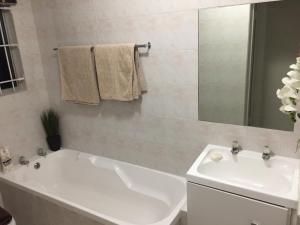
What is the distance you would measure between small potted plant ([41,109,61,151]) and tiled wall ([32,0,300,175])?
13 cm

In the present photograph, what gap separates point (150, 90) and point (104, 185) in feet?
3.57

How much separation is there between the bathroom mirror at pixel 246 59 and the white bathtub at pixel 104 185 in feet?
2.49

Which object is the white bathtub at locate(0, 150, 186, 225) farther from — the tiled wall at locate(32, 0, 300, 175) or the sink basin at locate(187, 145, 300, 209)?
the sink basin at locate(187, 145, 300, 209)

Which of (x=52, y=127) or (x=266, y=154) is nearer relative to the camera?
(x=266, y=154)

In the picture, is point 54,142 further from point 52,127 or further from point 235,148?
point 235,148

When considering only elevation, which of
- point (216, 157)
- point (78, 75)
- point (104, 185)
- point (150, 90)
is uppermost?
point (78, 75)

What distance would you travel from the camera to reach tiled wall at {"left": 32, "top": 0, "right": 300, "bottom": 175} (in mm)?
1727

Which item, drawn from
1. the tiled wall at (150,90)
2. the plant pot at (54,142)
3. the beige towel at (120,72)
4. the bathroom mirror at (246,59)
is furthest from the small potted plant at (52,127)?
the bathroom mirror at (246,59)

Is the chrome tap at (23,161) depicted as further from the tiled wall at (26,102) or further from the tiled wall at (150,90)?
the tiled wall at (150,90)

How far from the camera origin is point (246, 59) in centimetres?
164

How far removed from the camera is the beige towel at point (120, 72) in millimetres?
1918

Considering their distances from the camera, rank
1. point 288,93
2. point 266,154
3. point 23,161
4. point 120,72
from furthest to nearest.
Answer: point 23,161 → point 120,72 → point 266,154 → point 288,93

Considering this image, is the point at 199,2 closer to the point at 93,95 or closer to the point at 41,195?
the point at 93,95

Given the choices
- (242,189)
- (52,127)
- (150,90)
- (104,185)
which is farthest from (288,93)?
(52,127)
